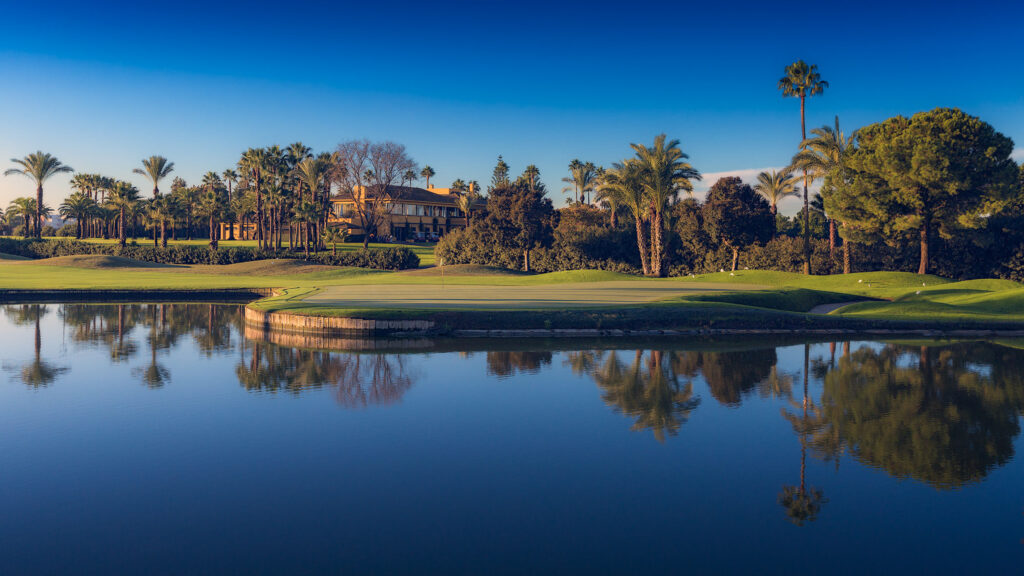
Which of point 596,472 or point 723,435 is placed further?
point 723,435

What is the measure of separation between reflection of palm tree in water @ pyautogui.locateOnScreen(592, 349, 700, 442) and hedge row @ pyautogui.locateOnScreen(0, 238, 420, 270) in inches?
1737

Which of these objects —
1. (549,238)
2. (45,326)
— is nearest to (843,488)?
(45,326)

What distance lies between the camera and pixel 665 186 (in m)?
49.9

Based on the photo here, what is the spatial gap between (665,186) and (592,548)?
45040mm

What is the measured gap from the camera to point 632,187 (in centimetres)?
5147

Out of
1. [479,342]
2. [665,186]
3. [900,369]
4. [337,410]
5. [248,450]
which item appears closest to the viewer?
[248,450]

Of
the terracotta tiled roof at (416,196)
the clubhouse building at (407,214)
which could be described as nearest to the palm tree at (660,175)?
the clubhouse building at (407,214)

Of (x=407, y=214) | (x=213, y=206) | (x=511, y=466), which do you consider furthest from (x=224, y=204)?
(x=511, y=466)

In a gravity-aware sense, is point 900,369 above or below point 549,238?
below

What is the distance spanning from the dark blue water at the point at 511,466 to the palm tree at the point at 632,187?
113 ft

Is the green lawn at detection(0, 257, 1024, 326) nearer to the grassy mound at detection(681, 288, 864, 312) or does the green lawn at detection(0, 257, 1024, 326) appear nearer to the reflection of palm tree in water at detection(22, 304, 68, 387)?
the grassy mound at detection(681, 288, 864, 312)

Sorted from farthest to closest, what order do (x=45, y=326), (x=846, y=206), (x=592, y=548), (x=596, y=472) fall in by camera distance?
(x=846, y=206) → (x=45, y=326) → (x=596, y=472) → (x=592, y=548)

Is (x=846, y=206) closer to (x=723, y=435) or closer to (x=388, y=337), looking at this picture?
(x=388, y=337)

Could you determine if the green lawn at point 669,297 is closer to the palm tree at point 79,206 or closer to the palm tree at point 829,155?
the palm tree at point 829,155
